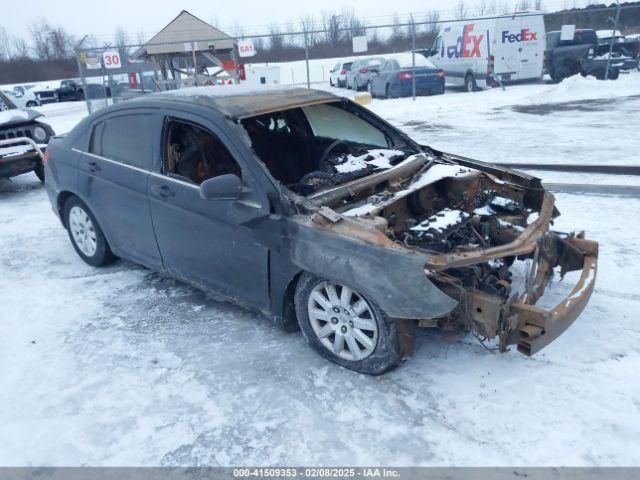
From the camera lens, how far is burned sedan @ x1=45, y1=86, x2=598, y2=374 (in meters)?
2.89

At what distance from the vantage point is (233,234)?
138 inches

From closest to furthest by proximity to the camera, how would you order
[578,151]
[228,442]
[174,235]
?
[228,442] < [174,235] < [578,151]

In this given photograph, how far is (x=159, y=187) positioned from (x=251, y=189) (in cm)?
95

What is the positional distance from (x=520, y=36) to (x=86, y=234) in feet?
55.9

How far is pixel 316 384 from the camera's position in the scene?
316 cm

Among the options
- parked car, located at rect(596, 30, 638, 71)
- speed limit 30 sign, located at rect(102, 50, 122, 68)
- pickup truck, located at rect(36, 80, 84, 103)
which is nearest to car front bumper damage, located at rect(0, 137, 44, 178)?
speed limit 30 sign, located at rect(102, 50, 122, 68)

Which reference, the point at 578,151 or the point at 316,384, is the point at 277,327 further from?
the point at 578,151

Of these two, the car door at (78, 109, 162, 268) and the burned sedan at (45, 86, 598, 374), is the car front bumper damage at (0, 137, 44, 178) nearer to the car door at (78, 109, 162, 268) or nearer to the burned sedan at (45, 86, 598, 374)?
the burned sedan at (45, 86, 598, 374)

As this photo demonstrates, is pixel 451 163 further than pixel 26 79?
No

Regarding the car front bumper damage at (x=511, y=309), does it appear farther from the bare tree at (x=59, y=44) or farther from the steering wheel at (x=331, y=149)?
the bare tree at (x=59, y=44)

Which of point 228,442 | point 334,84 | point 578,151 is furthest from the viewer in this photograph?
point 334,84

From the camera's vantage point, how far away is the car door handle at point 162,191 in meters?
3.83

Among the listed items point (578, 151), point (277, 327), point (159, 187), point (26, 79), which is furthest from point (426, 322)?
point (26, 79)

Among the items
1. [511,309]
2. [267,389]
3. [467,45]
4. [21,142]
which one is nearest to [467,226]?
[511,309]
